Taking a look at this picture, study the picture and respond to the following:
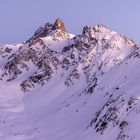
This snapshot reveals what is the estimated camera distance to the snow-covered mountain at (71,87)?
41156mm

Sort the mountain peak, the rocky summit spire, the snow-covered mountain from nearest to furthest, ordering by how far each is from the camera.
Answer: the snow-covered mountain < the mountain peak < the rocky summit spire

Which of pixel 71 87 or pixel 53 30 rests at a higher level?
pixel 53 30

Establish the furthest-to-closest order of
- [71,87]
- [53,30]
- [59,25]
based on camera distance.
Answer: [53,30] < [59,25] < [71,87]

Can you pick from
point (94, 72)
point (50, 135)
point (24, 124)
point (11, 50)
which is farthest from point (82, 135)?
point (11, 50)

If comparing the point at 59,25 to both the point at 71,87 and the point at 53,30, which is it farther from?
the point at 71,87

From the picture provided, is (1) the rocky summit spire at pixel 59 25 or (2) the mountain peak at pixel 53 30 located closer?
(2) the mountain peak at pixel 53 30

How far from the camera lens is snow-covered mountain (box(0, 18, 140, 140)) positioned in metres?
41.2

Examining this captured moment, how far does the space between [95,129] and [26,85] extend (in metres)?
40.1

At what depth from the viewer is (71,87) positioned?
238 feet

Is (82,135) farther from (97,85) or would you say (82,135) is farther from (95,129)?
(97,85)

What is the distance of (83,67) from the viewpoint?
3091 inches

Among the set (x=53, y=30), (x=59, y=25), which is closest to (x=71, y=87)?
(x=59, y=25)

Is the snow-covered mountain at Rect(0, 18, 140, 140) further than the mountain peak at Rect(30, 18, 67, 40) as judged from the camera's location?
No

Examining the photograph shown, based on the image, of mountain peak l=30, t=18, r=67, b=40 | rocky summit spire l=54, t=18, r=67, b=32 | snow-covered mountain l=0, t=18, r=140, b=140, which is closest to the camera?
snow-covered mountain l=0, t=18, r=140, b=140
